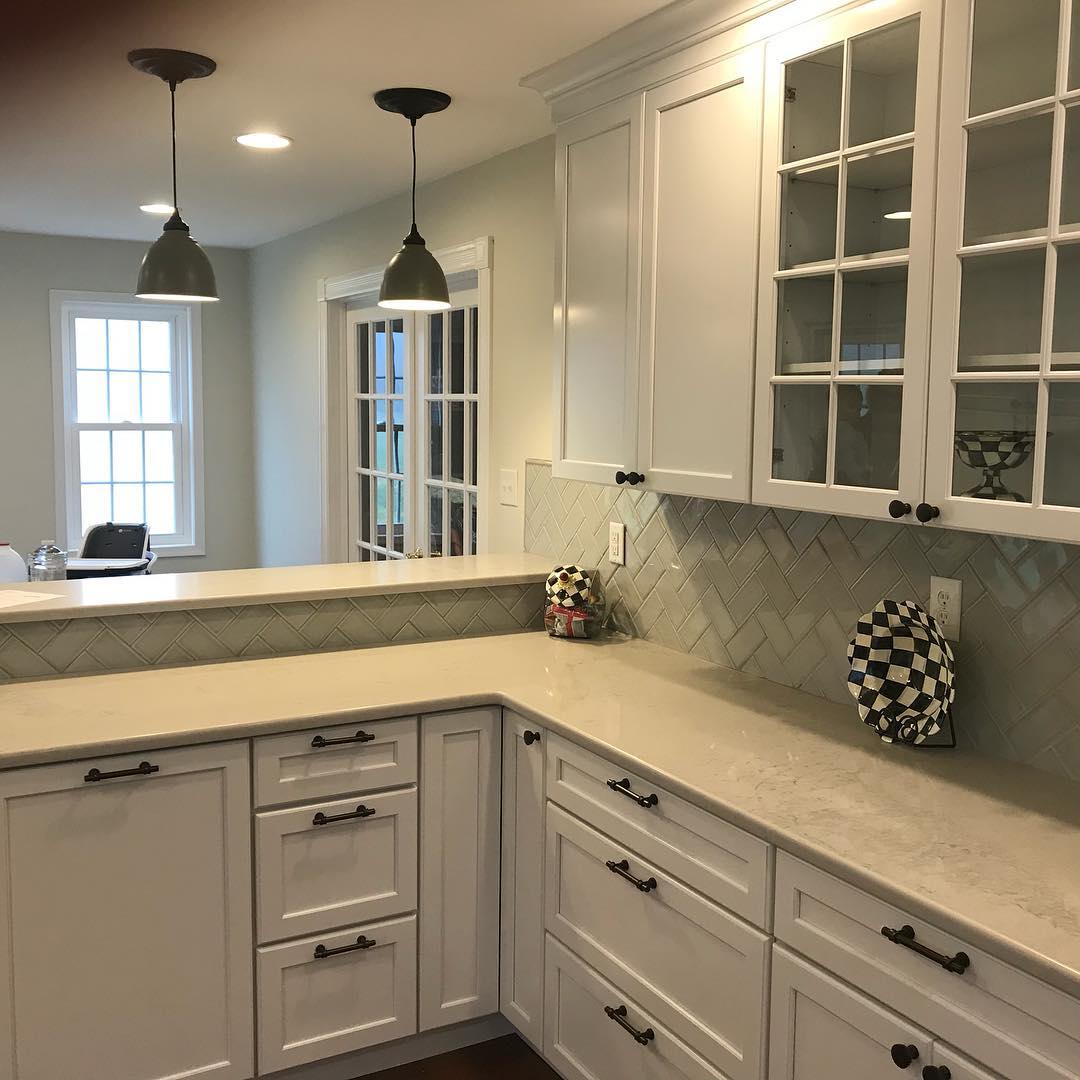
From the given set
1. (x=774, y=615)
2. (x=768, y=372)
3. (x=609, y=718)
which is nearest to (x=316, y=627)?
(x=609, y=718)

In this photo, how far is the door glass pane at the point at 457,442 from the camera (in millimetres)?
4207

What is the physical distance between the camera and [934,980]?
1.47 m

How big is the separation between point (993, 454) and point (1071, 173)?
16.0 inches

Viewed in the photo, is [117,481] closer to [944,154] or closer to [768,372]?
[768,372]

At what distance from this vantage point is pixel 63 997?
6.99ft

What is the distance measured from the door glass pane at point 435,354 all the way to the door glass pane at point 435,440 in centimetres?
7

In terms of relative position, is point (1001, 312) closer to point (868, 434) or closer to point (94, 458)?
point (868, 434)

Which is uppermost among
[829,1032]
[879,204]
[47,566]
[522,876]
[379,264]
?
[379,264]

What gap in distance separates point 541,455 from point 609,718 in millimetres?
1427

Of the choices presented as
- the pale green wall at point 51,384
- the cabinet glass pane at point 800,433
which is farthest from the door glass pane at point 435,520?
the cabinet glass pane at point 800,433

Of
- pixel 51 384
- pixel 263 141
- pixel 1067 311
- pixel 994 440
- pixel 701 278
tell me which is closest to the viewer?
pixel 1067 311

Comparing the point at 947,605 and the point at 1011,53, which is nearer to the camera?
the point at 1011,53

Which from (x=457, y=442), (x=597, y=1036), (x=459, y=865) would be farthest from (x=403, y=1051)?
(x=457, y=442)

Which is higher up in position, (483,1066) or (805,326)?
(805,326)
